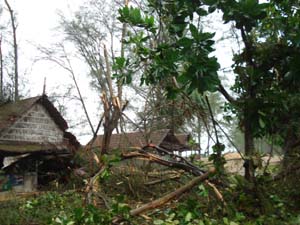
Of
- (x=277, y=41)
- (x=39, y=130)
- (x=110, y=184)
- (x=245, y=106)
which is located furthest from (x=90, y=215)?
(x=39, y=130)

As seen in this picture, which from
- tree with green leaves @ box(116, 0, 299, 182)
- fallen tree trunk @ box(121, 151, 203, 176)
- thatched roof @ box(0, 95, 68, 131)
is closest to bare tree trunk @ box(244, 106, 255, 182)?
tree with green leaves @ box(116, 0, 299, 182)

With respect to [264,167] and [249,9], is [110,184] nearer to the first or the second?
[264,167]

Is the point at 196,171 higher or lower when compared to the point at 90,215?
higher

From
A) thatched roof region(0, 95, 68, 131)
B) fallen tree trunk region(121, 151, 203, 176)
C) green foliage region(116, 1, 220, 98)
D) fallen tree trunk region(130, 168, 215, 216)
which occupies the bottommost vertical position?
fallen tree trunk region(130, 168, 215, 216)

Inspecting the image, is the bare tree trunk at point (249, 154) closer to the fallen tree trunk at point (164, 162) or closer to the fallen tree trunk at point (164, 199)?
the fallen tree trunk at point (164, 199)

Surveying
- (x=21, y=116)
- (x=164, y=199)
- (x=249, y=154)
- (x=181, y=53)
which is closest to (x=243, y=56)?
(x=249, y=154)

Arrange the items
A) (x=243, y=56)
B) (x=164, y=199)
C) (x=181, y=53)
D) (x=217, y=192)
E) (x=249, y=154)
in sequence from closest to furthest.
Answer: (x=181, y=53), (x=164, y=199), (x=217, y=192), (x=249, y=154), (x=243, y=56)

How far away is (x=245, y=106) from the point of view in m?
3.93

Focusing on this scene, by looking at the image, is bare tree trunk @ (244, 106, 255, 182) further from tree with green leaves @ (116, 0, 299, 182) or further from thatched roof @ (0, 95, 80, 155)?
thatched roof @ (0, 95, 80, 155)

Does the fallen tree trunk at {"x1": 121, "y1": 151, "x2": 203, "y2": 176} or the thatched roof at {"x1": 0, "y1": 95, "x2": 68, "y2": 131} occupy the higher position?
the thatched roof at {"x1": 0, "y1": 95, "x2": 68, "y2": 131}

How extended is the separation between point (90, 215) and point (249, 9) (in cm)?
231

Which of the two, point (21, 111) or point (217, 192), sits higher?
point (21, 111)

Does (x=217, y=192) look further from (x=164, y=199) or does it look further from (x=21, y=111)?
(x=21, y=111)

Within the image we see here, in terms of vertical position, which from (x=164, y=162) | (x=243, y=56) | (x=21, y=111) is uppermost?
(x=21, y=111)
